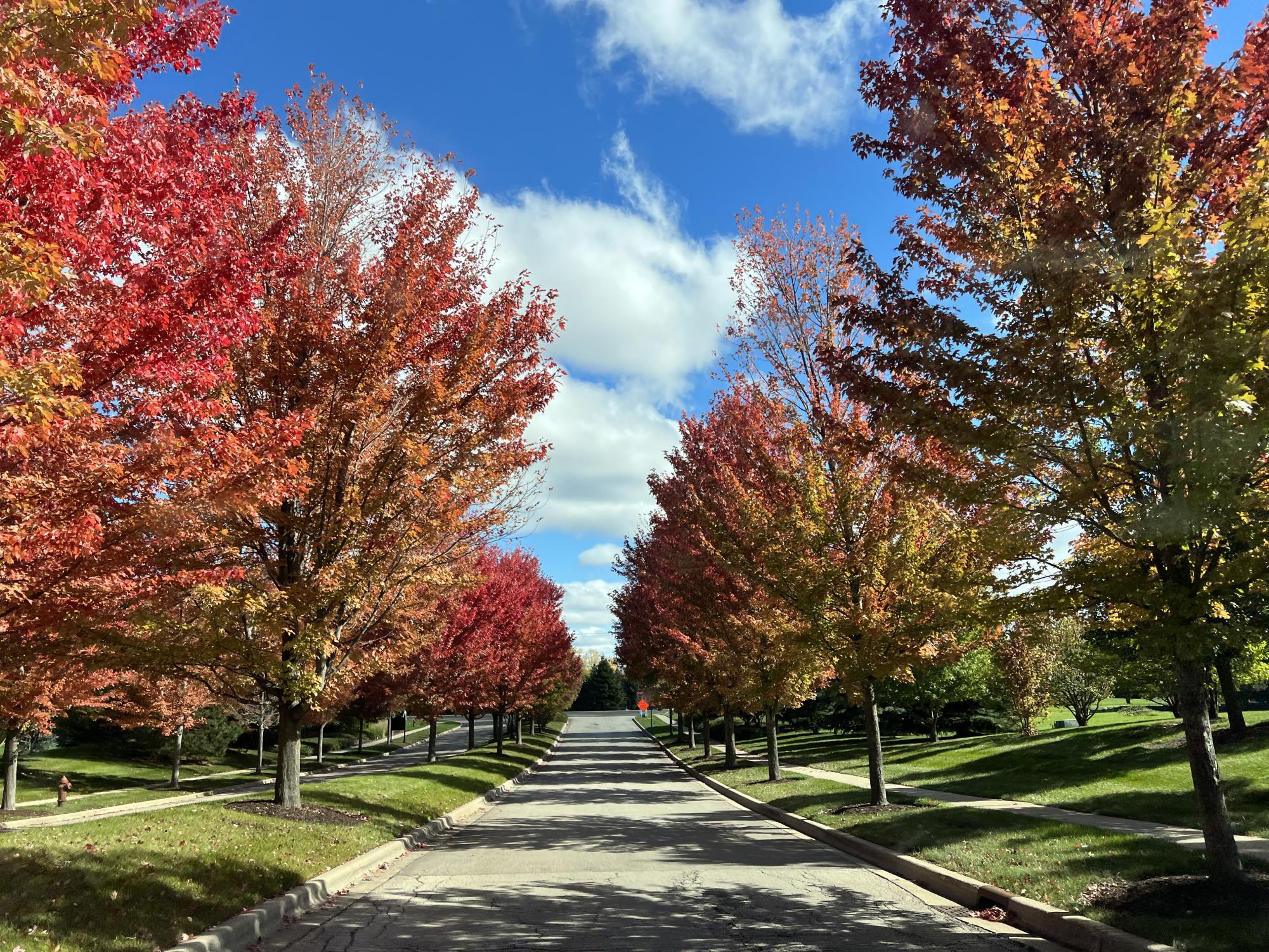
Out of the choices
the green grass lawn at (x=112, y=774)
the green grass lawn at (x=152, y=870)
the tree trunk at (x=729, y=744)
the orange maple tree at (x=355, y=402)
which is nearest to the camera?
the green grass lawn at (x=152, y=870)

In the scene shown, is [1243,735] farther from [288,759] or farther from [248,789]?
[248,789]

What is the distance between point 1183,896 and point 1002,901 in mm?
1372

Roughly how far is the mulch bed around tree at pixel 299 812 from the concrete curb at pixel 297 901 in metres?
0.93

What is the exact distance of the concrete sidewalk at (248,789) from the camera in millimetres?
16250

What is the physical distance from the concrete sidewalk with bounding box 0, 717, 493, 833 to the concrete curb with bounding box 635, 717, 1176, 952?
9902mm

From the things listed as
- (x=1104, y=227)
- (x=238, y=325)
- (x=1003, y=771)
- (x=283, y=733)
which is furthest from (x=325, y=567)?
(x=1003, y=771)

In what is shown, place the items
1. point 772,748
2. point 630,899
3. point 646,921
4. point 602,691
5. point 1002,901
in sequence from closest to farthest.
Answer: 1. point 646,921
2. point 1002,901
3. point 630,899
4. point 772,748
5. point 602,691

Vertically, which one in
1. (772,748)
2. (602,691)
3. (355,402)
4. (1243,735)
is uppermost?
(355,402)

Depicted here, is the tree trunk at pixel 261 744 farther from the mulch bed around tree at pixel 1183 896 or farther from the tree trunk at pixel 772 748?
the mulch bed around tree at pixel 1183 896

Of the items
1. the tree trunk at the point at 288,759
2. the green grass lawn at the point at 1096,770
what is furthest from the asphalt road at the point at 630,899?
the green grass lawn at the point at 1096,770

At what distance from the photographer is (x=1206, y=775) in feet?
21.1

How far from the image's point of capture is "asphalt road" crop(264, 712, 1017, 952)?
6.19 metres

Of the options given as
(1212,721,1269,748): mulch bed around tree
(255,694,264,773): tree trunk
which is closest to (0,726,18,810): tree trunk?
(255,694,264,773): tree trunk

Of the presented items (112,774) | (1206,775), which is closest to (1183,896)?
(1206,775)
